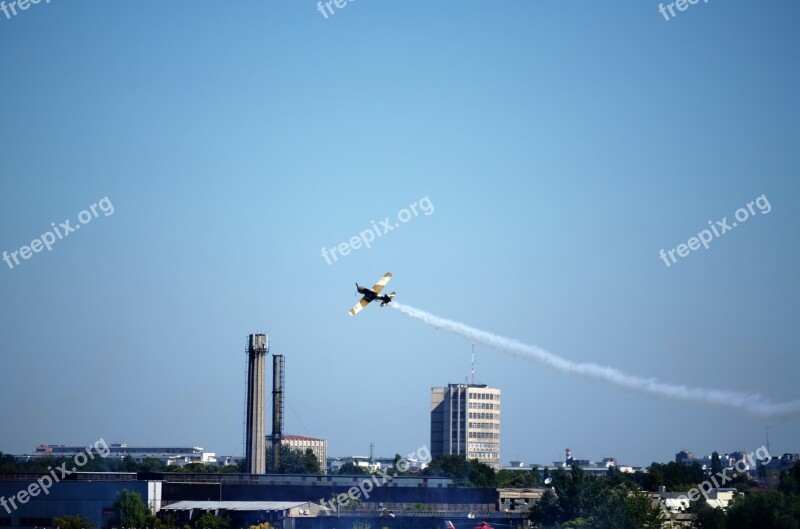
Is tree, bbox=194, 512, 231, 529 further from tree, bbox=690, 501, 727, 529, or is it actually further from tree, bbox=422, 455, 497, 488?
tree, bbox=422, 455, 497, 488

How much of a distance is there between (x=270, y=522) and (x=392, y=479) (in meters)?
26.6

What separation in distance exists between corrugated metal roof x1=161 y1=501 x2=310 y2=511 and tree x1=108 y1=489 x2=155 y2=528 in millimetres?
3929

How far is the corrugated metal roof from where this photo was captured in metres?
104

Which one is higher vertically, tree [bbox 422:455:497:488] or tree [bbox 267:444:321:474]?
tree [bbox 267:444:321:474]

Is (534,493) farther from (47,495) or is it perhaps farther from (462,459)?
(462,459)

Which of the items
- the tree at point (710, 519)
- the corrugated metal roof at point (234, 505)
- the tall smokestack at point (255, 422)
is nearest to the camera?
the tree at point (710, 519)

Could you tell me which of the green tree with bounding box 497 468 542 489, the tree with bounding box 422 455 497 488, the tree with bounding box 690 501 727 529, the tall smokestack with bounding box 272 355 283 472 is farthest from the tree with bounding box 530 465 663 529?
the tree with bounding box 422 455 497 488

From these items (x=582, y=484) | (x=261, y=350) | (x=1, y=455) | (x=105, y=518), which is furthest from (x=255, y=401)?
(x=1, y=455)

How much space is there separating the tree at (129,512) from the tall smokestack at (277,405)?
46306mm

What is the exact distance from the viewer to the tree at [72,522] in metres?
98.7

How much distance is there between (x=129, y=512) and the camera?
102m

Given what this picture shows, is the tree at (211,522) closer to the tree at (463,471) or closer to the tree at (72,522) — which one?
the tree at (72,522)

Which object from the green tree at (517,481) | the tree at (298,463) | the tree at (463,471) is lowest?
the green tree at (517,481)

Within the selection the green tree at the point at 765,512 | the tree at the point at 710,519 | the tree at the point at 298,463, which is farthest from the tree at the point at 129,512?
the tree at the point at 298,463
